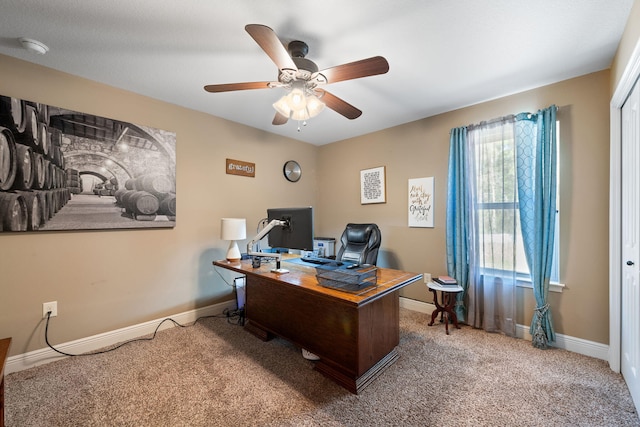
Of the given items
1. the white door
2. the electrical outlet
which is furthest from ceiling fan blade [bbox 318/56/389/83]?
the electrical outlet

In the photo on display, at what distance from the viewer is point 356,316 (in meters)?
1.68

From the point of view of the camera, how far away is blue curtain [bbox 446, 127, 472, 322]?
106 inches

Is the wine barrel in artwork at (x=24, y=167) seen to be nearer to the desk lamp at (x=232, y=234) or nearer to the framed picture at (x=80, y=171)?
the framed picture at (x=80, y=171)

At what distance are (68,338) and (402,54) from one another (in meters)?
3.57

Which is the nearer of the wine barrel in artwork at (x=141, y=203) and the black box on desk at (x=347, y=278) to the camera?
the black box on desk at (x=347, y=278)

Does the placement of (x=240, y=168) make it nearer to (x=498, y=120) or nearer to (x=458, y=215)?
(x=458, y=215)

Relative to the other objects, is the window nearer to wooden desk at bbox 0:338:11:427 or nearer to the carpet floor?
the carpet floor

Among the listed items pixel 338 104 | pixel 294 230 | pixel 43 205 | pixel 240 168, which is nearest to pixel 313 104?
pixel 338 104

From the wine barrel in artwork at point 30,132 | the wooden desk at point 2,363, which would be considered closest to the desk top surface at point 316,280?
the wooden desk at point 2,363

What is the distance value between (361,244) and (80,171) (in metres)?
2.85

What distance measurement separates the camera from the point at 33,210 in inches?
78.0

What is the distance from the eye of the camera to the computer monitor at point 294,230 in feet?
6.70

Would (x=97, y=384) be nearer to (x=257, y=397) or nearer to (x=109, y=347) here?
(x=109, y=347)

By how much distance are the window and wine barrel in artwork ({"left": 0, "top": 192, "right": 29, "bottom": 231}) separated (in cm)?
396
